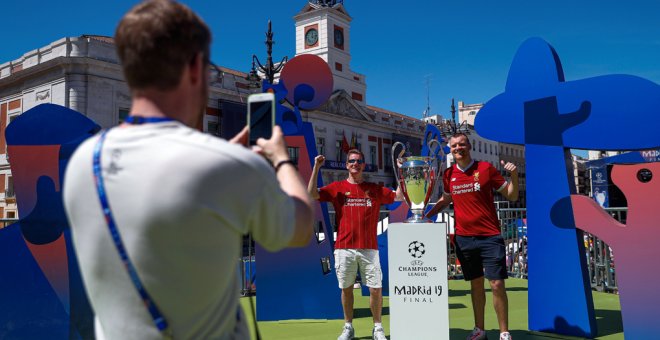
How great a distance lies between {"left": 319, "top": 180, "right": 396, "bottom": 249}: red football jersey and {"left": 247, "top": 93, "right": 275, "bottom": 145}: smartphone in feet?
12.5

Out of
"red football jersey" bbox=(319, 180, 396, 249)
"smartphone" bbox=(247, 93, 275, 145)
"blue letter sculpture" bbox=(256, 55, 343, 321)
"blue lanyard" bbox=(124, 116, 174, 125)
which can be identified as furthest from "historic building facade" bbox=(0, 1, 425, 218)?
"blue lanyard" bbox=(124, 116, 174, 125)

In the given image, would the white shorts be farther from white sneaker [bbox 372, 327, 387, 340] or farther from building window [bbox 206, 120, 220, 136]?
building window [bbox 206, 120, 220, 136]

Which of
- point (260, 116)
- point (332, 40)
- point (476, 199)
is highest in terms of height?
point (332, 40)

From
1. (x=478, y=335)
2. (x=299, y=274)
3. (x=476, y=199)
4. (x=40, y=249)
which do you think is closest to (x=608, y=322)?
(x=478, y=335)

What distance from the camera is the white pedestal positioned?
176 inches

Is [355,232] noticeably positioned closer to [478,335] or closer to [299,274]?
Result: [478,335]

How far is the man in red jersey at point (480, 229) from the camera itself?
4645 mm

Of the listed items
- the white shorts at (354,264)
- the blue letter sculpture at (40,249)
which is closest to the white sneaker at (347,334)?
the white shorts at (354,264)

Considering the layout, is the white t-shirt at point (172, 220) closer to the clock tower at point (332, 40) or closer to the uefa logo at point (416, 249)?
the uefa logo at point (416, 249)

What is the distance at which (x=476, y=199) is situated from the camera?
15.7 ft

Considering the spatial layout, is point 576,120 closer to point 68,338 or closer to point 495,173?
point 495,173

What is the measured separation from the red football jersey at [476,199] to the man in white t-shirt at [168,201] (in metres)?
3.85

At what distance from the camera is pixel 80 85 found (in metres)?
25.7

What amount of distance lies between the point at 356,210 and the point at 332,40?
43.5 m
